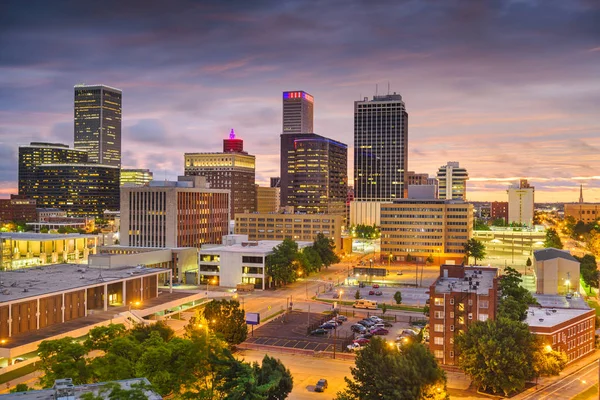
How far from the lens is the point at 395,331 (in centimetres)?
8962

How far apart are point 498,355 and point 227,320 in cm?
3435

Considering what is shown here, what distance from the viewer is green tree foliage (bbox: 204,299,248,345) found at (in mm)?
74375

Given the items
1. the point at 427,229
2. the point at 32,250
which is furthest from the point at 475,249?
the point at 32,250

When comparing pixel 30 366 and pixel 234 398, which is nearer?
pixel 234 398

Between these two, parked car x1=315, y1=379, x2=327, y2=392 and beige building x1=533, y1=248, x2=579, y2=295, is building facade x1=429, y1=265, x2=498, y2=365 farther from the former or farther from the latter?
beige building x1=533, y1=248, x2=579, y2=295

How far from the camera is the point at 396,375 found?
51.2m

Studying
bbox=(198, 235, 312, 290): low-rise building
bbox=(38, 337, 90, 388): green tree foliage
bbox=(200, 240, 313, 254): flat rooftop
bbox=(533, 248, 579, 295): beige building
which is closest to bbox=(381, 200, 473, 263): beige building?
bbox=(200, 240, 313, 254): flat rooftop

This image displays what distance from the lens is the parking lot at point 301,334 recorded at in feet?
264

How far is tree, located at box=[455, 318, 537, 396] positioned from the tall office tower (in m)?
103

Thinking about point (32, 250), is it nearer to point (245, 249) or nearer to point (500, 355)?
point (245, 249)

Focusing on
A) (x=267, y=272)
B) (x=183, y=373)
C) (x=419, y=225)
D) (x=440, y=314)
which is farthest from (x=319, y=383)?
(x=419, y=225)

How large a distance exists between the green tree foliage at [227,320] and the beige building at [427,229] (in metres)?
119

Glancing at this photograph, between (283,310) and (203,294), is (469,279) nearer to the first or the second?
(283,310)

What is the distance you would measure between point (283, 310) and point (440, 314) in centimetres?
3798
